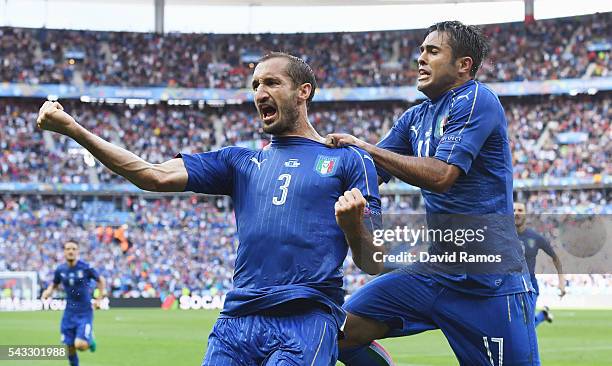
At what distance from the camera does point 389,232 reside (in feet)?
16.7

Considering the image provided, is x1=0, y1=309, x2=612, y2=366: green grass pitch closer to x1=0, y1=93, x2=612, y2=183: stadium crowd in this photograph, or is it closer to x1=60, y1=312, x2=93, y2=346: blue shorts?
x1=60, y1=312, x2=93, y2=346: blue shorts

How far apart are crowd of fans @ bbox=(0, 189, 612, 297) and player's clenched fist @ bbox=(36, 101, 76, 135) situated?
3464cm

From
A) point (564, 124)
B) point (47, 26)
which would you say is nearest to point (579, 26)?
point (564, 124)

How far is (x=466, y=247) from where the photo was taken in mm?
5254

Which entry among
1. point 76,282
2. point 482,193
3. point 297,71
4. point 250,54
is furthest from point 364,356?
point 250,54

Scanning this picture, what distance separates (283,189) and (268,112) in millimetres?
431

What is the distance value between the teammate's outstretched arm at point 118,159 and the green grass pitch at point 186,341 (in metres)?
10.5

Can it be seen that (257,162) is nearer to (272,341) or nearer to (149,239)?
(272,341)

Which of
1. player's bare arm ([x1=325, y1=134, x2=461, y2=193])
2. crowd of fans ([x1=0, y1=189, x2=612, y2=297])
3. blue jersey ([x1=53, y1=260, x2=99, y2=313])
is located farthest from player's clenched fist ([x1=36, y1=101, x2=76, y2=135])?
crowd of fans ([x1=0, y1=189, x2=612, y2=297])

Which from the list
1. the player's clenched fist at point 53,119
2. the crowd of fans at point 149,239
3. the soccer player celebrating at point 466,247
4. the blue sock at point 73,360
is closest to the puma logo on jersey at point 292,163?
the soccer player celebrating at point 466,247

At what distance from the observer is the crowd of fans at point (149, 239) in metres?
40.3

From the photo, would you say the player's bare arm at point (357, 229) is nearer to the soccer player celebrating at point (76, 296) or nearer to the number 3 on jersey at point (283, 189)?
the number 3 on jersey at point (283, 189)

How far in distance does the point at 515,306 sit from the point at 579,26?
46.4 m

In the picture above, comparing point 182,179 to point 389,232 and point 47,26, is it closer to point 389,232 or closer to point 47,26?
point 389,232
